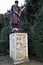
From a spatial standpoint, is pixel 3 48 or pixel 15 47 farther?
pixel 3 48

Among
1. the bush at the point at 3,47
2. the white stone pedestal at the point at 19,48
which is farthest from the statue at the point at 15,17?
the bush at the point at 3,47

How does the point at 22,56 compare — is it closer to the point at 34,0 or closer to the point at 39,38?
the point at 39,38

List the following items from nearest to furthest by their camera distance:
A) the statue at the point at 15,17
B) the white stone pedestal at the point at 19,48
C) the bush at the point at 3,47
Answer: the white stone pedestal at the point at 19,48 → the statue at the point at 15,17 → the bush at the point at 3,47

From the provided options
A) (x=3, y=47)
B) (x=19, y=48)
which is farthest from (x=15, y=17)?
(x=3, y=47)

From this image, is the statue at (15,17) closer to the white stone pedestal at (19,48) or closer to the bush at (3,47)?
the white stone pedestal at (19,48)

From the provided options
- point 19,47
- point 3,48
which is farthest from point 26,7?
point 19,47

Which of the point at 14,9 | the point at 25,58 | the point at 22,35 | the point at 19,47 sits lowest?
the point at 25,58

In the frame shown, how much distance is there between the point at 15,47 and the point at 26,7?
6171 mm

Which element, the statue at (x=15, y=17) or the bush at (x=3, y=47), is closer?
the statue at (x=15, y=17)

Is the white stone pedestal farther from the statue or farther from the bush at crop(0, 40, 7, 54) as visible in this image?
the bush at crop(0, 40, 7, 54)

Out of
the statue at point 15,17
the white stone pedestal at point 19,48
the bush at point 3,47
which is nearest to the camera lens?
the white stone pedestal at point 19,48

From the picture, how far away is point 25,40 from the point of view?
845 centimetres

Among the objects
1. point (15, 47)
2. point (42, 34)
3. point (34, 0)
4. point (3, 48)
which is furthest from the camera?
point (34, 0)

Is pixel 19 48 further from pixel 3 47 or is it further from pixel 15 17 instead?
pixel 3 47
